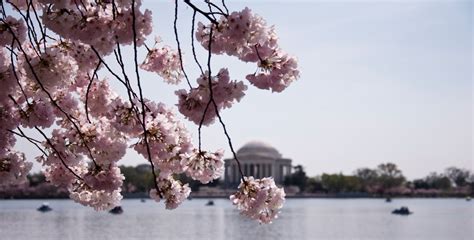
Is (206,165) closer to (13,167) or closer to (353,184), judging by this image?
(13,167)

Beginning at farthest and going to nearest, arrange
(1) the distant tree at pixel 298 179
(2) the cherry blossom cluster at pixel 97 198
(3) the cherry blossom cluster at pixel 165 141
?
1. (1) the distant tree at pixel 298 179
2. (2) the cherry blossom cluster at pixel 97 198
3. (3) the cherry blossom cluster at pixel 165 141

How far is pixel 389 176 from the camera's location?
121625 millimetres

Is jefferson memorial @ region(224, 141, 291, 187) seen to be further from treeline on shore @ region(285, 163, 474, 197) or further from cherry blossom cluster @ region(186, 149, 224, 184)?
cherry blossom cluster @ region(186, 149, 224, 184)

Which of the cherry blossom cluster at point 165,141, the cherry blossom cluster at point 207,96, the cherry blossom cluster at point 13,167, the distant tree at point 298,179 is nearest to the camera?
the cherry blossom cluster at point 207,96

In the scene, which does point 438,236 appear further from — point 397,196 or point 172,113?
point 397,196

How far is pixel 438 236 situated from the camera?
3244 centimetres

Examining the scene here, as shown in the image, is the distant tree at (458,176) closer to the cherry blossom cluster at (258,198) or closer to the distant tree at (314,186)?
the distant tree at (314,186)

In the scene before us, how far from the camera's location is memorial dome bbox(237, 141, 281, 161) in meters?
109

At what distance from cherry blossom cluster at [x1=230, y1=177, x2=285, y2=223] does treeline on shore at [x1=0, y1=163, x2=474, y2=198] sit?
328 feet

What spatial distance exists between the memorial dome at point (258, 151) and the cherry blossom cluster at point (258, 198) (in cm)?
10351

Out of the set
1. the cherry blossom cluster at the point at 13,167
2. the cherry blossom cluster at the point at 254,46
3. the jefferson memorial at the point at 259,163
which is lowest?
the cherry blossom cluster at the point at 13,167

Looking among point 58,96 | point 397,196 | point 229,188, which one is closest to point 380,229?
point 58,96

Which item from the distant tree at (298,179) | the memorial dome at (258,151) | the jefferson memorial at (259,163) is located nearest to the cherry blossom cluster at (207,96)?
the jefferson memorial at (259,163)

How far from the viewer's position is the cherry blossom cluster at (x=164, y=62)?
402 centimetres
